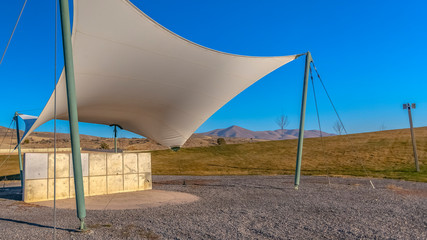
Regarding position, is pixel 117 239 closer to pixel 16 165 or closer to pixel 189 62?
pixel 189 62

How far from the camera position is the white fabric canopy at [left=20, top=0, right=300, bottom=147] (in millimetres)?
7379

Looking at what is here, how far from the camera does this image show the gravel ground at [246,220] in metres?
5.35

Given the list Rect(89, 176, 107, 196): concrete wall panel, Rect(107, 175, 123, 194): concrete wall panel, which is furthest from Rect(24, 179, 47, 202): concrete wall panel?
Rect(107, 175, 123, 194): concrete wall panel

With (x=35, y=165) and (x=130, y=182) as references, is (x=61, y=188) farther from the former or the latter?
(x=130, y=182)

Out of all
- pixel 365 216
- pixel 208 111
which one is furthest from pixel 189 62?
pixel 365 216

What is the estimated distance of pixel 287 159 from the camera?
30.4m

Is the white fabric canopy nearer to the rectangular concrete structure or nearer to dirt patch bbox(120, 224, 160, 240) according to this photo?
the rectangular concrete structure

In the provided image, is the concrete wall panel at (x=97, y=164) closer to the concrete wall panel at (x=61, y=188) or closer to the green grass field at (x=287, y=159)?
the concrete wall panel at (x=61, y=188)

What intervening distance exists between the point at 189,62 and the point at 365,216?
6213 mm

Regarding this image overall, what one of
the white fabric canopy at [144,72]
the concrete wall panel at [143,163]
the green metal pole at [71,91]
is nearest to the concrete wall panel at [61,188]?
the white fabric canopy at [144,72]

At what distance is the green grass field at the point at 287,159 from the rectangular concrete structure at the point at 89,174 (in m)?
9.41

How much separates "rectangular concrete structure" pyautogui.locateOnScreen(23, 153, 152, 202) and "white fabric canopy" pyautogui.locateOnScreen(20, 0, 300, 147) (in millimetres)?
1526

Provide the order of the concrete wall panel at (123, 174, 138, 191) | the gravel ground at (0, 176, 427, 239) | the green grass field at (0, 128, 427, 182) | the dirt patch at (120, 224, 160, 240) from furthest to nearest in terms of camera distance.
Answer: the green grass field at (0, 128, 427, 182) < the concrete wall panel at (123, 174, 138, 191) < the gravel ground at (0, 176, 427, 239) < the dirt patch at (120, 224, 160, 240)

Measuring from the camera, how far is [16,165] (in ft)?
91.0
